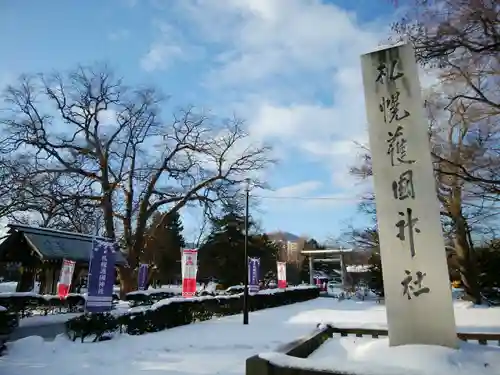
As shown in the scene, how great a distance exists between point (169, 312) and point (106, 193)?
1299 centimetres

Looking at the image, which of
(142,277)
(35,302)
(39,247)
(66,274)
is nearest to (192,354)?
(39,247)

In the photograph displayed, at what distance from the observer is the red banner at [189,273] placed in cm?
1636

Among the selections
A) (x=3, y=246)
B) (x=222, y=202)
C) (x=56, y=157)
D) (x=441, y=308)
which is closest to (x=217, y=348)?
(x=441, y=308)

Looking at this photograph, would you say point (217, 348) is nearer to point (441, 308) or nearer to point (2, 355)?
point (2, 355)

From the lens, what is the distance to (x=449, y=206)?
70.9 ft

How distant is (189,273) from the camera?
16.7 metres

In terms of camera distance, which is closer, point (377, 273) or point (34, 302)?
point (34, 302)

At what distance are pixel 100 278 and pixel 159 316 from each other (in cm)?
271

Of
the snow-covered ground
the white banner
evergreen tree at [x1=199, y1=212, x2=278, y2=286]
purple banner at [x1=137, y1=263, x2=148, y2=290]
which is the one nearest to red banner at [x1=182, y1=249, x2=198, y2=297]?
the snow-covered ground

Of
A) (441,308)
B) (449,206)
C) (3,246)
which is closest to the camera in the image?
(441,308)

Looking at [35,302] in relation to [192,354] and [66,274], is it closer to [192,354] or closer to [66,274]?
[66,274]

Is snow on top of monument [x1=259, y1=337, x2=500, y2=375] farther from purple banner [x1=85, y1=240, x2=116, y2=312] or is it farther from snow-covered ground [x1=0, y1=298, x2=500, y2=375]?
purple banner [x1=85, y1=240, x2=116, y2=312]

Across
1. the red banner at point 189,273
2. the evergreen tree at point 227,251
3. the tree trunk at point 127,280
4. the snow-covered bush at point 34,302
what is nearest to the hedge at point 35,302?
the snow-covered bush at point 34,302

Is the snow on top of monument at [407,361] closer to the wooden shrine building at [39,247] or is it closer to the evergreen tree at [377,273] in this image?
the wooden shrine building at [39,247]
